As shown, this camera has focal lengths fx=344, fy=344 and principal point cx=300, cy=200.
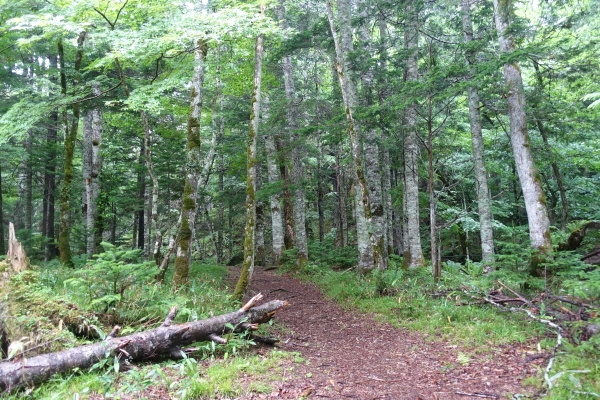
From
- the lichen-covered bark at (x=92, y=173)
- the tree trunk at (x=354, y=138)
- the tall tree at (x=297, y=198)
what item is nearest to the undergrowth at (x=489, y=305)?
the tree trunk at (x=354, y=138)

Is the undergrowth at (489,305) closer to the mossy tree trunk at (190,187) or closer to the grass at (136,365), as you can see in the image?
the grass at (136,365)

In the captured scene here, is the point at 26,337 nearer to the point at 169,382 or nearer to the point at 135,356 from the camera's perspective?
the point at 135,356

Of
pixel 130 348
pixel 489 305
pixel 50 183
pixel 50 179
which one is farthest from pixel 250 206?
pixel 50 179

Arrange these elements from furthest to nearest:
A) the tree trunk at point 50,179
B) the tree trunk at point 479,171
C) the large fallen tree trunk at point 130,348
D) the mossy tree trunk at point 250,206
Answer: the tree trunk at point 50,179 → the tree trunk at point 479,171 → the mossy tree trunk at point 250,206 → the large fallen tree trunk at point 130,348

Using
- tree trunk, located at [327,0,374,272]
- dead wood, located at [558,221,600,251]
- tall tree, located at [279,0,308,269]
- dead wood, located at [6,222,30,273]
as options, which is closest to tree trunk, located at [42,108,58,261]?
tall tree, located at [279,0,308,269]

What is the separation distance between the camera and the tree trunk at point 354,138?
980 cm

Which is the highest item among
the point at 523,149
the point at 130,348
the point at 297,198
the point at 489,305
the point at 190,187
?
the point at 523,149

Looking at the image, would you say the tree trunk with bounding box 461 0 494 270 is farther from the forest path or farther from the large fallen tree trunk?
the large fallen tree trunk

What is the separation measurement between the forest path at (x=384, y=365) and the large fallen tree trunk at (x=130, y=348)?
1079 mm

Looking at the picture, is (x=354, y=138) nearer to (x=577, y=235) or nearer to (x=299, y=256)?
(x=577, y=235)

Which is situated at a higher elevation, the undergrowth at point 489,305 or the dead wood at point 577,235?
the dead wood at point 577,235

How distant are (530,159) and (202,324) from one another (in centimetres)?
910

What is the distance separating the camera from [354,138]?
9891 mm

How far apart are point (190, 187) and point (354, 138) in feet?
15.5
